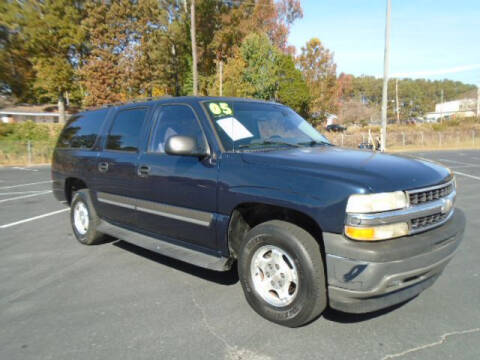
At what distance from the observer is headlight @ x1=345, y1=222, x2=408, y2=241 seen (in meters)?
2.50

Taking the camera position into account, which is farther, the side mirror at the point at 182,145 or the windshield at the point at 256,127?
the windshield at the point at 256,127

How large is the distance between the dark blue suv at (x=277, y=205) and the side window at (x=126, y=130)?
0.02 metres

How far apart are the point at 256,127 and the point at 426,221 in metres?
1.80

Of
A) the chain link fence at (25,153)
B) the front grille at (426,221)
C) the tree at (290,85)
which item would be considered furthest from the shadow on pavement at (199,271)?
the tree at (290,85)

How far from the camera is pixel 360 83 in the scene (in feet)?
348

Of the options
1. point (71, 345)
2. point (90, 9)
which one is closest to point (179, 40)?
point (90, 9)

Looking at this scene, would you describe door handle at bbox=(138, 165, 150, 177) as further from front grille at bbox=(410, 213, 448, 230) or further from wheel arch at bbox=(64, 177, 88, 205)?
front grille at bbox=(410, 213, 448, 230)

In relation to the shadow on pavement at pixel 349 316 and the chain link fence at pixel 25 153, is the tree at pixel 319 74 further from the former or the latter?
the shadow on pavement at pixel 349 316

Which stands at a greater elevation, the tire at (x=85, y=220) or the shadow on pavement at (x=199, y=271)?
the tire at (x=85, y=220)

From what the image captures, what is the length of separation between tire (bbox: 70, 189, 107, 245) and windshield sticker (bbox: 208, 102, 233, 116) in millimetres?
2413

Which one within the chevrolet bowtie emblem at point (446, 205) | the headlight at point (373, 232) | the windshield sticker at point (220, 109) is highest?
the windshield sticker at point (220, 109)

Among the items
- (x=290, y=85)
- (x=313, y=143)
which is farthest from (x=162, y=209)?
(x=290, y=85)

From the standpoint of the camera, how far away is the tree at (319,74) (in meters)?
36.6

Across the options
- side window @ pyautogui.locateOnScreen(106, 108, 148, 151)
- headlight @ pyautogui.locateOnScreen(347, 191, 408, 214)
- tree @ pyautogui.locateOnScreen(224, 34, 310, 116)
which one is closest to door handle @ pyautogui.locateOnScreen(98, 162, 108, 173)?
side window @ pyautogui.locateOnScreen(106, 108, 148, 151)
